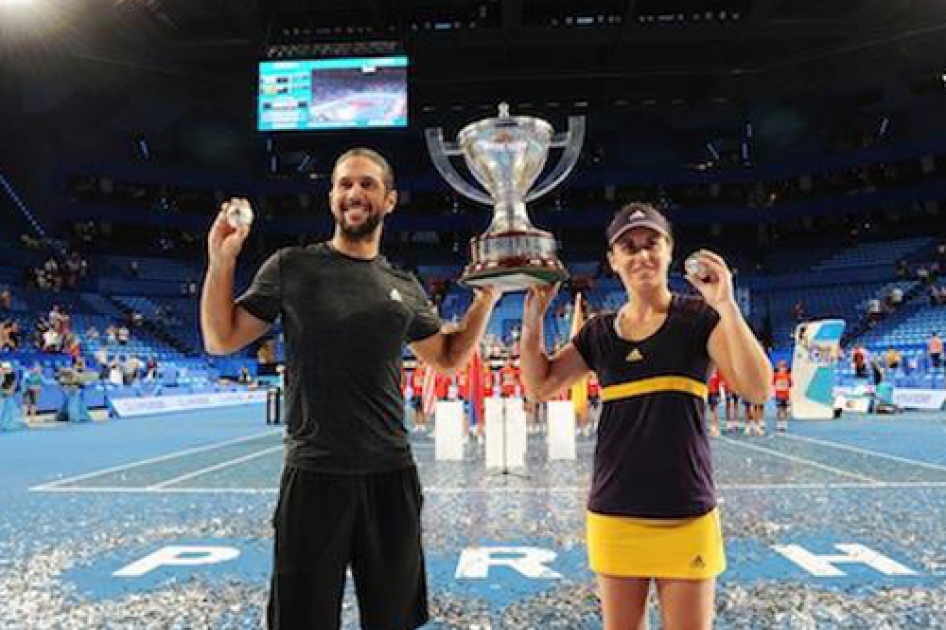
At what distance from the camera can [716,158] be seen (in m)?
37.9

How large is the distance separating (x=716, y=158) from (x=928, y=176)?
9431 mm

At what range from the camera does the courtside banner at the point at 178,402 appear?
1966 cm

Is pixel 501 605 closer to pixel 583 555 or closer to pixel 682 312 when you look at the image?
pixel 583 555

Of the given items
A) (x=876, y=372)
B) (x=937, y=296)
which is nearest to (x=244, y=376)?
(x=876, y=372)

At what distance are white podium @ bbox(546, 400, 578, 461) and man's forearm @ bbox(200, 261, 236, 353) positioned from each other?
729 cm

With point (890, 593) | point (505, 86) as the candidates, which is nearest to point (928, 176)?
point (505, 86)

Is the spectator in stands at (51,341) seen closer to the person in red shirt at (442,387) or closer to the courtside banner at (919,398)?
the person in red shirt at (442,387)

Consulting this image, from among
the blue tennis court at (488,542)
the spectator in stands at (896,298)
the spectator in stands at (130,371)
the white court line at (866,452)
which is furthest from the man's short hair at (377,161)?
the spectator in stands at (896,298)

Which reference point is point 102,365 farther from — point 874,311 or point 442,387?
point 874,311

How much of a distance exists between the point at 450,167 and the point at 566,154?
54 cm

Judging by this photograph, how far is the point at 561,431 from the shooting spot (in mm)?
9211

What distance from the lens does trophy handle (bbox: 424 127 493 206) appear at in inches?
122

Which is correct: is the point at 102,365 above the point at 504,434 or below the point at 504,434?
above

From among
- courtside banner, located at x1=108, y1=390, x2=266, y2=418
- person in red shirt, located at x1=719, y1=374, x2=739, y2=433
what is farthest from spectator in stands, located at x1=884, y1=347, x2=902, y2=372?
courtside banner, located at x1=108, y1=390, x2=266, y2=418
